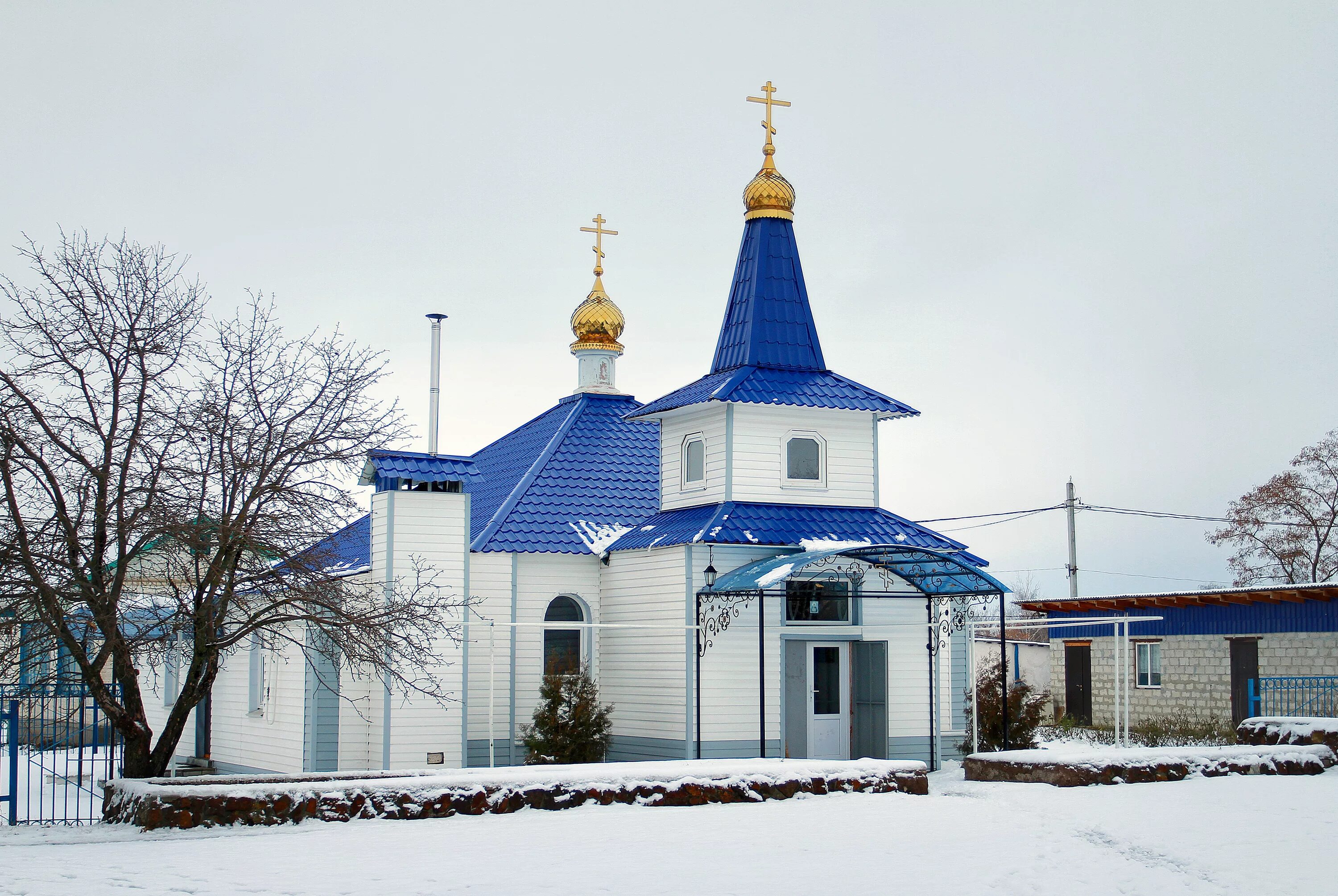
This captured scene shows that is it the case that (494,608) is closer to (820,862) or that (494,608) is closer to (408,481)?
(408,481)

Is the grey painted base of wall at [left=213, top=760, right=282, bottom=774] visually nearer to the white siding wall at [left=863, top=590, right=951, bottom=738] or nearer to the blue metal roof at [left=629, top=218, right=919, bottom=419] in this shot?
the blue metal roof at [left=629, top=218, right=919, bottom=419]

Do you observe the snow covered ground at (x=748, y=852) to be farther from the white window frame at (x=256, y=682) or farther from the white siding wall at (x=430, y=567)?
the white window frame at (x=256, y=682)

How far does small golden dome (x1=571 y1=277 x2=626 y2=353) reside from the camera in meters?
25.3

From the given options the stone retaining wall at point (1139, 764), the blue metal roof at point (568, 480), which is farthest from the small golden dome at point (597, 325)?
the stone retaining wall at point (1139, 764)

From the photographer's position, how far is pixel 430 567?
18188mm

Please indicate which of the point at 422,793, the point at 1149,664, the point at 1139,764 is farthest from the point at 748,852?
the point at 1149,664

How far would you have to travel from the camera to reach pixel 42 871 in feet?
34.0

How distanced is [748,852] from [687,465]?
364 inches

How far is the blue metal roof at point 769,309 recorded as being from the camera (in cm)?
2066

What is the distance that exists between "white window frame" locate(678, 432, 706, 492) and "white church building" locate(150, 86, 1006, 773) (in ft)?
0.12

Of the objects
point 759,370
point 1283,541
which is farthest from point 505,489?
point 1283,541

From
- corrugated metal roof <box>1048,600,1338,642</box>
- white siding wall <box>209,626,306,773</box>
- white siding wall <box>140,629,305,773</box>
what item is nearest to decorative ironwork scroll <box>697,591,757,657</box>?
white siding wall <box>209,626,306,773</box>

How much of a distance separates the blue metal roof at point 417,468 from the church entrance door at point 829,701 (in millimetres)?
5164

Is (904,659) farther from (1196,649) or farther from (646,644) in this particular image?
(1196,649)
